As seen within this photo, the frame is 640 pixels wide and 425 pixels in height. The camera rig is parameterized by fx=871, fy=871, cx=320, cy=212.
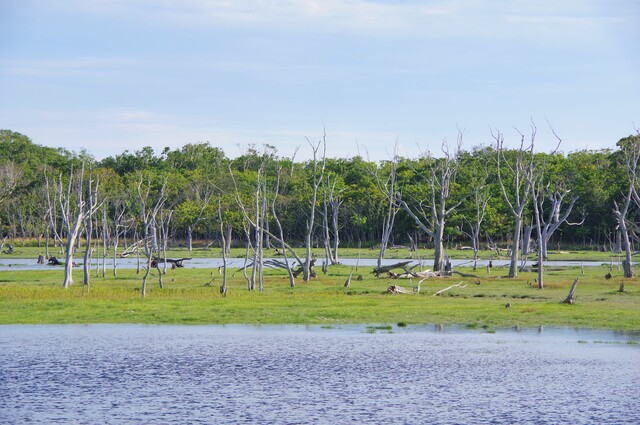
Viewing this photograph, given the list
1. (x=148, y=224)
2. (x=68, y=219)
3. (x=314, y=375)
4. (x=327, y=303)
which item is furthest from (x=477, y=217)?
(x=314, y=375)

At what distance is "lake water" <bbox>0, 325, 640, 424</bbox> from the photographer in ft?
76.1

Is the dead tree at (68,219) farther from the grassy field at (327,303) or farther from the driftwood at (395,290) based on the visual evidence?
the driftwood at (395,290)

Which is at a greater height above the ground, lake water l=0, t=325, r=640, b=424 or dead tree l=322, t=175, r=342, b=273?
dead tree l=322, t=175, r=342, b=273

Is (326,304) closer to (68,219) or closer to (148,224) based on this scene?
(68,219)

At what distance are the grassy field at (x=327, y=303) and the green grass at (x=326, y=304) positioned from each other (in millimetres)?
48

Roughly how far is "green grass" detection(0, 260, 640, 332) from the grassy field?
5cm

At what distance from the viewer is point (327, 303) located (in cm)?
4747

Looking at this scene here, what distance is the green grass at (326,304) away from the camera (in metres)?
41.2

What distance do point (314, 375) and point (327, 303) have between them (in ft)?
61.7

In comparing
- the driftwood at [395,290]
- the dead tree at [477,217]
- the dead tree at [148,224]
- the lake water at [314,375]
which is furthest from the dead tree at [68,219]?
the dead tree at [477,217]

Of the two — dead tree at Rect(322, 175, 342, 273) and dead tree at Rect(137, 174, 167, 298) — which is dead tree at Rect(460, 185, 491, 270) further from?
dead tree at Rect(137, 174, 167, 298)

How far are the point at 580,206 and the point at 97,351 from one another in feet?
317

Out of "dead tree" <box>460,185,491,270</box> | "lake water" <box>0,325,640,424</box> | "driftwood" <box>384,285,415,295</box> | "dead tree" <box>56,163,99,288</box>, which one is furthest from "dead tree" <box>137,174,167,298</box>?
"dead tree" <box>460,185,491,270</box>

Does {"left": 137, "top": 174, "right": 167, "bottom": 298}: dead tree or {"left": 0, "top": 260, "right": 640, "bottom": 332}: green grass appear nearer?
{"left": 0, "top": 260, "right": 640, "bottom": 332}: green grass
